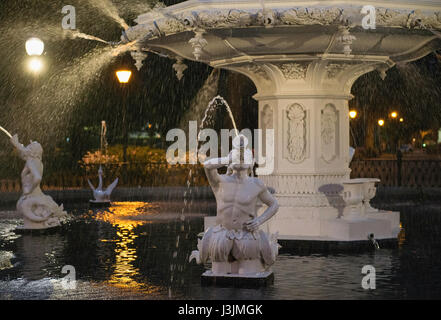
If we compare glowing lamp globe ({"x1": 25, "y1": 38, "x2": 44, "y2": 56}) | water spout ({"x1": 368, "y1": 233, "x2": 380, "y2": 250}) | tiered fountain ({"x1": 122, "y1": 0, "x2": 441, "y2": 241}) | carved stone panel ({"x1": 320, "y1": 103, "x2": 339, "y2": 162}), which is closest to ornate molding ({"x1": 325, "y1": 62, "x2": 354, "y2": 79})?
tiered fountain ({"x1": 122, "y1": 0, "x2": 441, "y2": 241})

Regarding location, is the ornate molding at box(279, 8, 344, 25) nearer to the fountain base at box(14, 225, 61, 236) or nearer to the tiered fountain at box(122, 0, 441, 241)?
the tiered fountain at box(122, 0, 441, 241)

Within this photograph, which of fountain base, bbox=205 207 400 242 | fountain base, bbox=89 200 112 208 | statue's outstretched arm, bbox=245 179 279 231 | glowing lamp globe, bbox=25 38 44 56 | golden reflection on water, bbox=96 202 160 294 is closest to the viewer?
statue's outstretched arm, bbox=245 179 279 231

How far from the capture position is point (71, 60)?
33719mm

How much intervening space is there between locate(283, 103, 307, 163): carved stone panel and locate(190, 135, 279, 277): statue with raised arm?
5060 millimetres

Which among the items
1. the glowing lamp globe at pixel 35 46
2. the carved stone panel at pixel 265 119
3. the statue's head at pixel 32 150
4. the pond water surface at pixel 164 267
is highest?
the glowing lamp globe at pixel 35 46

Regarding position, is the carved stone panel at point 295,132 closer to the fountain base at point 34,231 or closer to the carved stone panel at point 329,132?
the carved stone panel at point 329,132

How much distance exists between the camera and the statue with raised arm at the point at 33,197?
15.2 metres

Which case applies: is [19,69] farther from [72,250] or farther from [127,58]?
[72,250]

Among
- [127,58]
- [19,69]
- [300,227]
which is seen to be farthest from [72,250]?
[127,58]

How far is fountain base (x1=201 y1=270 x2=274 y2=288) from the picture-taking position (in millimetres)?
9234

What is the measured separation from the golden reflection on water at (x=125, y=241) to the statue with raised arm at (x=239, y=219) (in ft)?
2.96

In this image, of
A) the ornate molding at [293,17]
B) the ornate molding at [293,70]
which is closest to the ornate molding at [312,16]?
the ornate molding at [293,17]

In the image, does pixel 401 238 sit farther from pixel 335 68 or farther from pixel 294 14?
pixel 294 14
